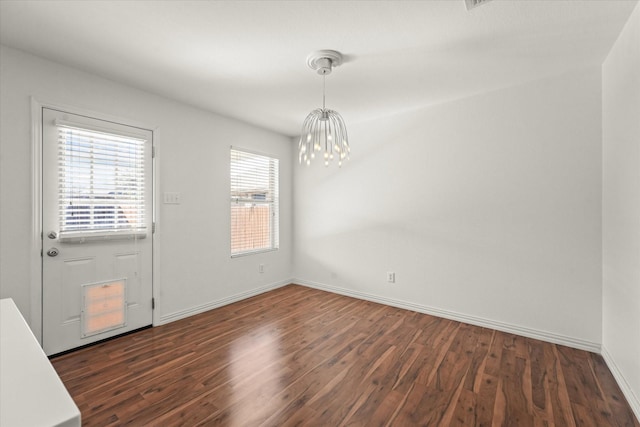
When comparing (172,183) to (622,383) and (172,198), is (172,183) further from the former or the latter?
(622,383)

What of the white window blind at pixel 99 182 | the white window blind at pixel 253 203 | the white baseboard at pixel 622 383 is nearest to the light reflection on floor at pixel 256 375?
the white window blind at pixel 253 203

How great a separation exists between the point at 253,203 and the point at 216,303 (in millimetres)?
1489

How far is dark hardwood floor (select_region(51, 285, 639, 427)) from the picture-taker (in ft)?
6.10

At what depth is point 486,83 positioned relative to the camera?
298cm

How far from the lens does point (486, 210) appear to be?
321cm

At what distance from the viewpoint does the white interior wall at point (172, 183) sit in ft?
7.70

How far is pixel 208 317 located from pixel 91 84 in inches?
106

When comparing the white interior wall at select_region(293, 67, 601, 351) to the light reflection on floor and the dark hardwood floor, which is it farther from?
the light reflection on floor

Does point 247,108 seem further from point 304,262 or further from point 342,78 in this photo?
point 304,262

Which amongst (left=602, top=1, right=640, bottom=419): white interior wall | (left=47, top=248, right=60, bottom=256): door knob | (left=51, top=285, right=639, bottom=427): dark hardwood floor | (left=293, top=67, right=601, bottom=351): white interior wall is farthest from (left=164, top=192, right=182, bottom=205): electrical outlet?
(left=602, top=1, right=640, bottom=419): white interior wall

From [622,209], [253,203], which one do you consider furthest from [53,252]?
[622,209]

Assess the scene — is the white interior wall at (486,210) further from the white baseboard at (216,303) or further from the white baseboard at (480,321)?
the white baseboard at (216,303)

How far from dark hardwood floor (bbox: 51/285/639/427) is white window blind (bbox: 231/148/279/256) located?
131cm

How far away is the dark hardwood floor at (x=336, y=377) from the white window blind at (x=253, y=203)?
1.31 metres
